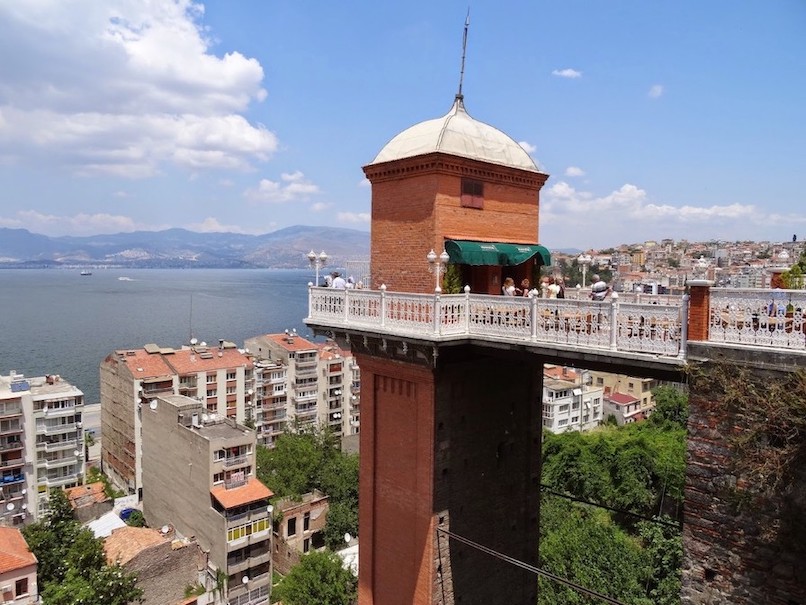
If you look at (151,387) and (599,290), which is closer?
(599,290)

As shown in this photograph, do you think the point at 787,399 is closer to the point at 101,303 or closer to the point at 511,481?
the point at 511,481

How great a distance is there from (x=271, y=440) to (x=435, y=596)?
46416mm

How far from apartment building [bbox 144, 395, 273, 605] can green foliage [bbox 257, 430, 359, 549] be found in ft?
18.4

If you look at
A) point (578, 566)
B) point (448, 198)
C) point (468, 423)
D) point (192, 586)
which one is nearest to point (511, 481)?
point (468, 423)

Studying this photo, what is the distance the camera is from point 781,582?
251 inches

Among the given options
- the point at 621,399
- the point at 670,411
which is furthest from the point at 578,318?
the point at 621,399

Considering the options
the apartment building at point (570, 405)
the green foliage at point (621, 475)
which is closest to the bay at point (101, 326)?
the apartment building at point (570, 405)

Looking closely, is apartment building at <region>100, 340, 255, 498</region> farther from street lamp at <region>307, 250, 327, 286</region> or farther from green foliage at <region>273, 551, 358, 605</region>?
street lamp at <region>307, 250, 327, 286</region>

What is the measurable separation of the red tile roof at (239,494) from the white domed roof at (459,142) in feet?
77.9

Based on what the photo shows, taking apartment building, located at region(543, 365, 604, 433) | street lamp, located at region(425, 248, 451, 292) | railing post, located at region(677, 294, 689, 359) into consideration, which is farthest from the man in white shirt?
apartment building, located at region(543, 365, 604, 433)

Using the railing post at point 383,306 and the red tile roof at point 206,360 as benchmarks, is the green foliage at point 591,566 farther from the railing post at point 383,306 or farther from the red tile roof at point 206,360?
the red tile roof at point 206,360

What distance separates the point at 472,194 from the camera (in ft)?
35.7

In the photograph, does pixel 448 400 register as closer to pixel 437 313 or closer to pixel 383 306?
pixel 383 306

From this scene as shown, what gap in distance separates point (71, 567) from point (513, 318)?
75.5ft
